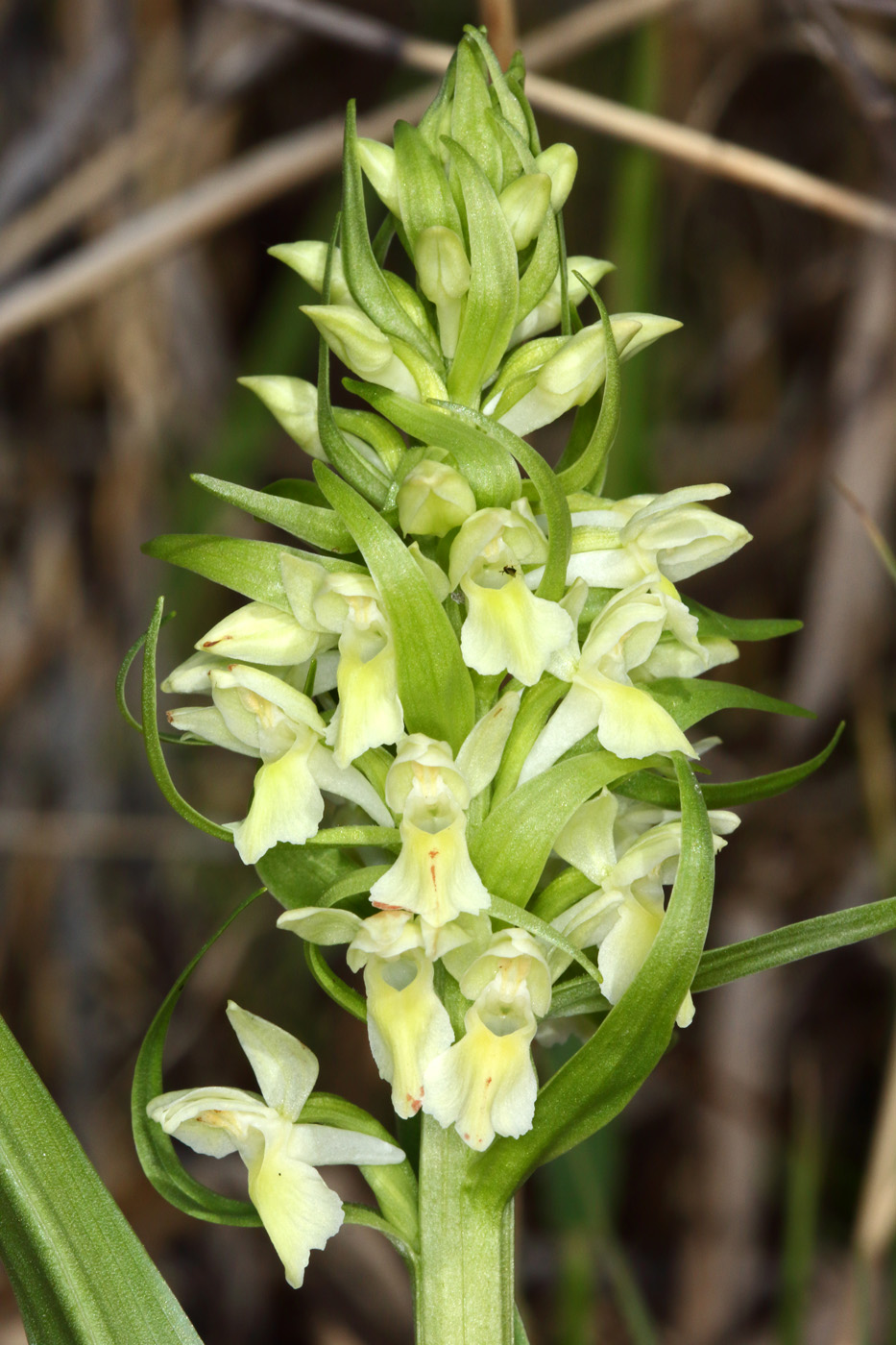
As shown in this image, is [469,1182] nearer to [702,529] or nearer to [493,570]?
[493,570]

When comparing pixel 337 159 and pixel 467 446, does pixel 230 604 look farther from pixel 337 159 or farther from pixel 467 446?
pixel 467 446

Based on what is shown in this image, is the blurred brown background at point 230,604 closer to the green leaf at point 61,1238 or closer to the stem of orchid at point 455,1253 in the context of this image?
the stem of orchid at point 455,1253

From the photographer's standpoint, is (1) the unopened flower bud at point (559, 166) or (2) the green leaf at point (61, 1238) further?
(1) the unopened flower bud at point (559, 166)

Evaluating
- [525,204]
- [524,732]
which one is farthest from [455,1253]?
[525,204]

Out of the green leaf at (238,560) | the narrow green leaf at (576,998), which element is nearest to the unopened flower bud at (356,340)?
the green leaf at (238,560)

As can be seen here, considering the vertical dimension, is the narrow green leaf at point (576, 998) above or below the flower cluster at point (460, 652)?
below

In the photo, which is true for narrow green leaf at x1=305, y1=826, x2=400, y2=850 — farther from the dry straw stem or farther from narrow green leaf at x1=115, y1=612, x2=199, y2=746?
the dry straw stem
